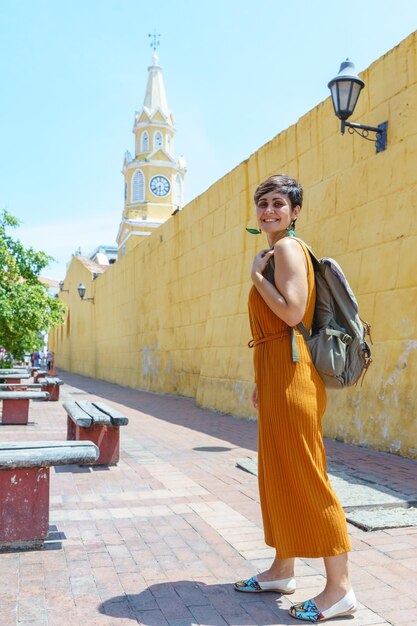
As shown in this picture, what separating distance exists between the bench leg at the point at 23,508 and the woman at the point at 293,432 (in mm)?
1336

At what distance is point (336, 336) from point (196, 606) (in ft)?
4.13

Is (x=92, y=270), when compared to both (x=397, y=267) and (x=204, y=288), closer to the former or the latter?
(x=204, y=288)

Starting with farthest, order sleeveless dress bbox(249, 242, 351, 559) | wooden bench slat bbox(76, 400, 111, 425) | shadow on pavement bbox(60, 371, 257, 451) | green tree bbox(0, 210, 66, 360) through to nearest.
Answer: green tree bbox(0, 210, 66, 360), shadow on pavement bbox(60, 371, 257, 451), wooden bench slat bbox(76, 400, 111, 425), sleeveless dress bbox(249, 242, 351, 559)

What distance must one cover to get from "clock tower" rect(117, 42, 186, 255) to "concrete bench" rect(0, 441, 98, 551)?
39572mm

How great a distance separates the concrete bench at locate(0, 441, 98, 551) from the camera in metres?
3.35

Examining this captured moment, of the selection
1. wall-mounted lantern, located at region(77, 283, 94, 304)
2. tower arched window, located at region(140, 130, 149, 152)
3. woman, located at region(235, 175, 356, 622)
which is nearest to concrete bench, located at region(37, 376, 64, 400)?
woman, located at region(235, 175, 356, 622)

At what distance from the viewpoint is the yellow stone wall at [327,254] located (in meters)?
6.27

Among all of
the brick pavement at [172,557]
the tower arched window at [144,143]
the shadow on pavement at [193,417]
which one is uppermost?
the tower arched window at [144,143]

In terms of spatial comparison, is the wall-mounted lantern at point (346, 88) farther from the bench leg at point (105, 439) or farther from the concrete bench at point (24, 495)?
the concrete bench at point (24, 495)

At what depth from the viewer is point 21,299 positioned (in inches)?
482

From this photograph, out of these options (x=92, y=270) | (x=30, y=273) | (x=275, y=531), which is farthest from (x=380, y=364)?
(x=92, y=270)

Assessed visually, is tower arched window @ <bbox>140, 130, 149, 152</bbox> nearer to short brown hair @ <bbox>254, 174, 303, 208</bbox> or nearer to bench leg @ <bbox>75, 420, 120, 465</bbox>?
bench leg @ <bbox>75, 420, 120, 465</bbox>

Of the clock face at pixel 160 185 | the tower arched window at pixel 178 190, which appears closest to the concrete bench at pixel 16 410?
the clock face at pixel 160 185

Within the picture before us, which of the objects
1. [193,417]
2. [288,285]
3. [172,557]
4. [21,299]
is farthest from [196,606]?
[21,299]
